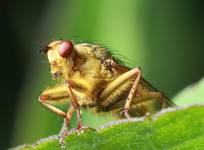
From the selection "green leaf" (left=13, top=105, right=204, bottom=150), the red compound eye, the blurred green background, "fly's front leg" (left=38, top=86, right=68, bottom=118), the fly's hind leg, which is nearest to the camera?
"green leaf" (left=13, top=105, right=204, bottom=150)

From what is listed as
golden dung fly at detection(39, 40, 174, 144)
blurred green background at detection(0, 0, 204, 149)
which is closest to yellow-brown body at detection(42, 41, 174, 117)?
golden dung fly at detection(39, 40, 174, 144)

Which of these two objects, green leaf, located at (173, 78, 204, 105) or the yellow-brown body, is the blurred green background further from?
green leaf, located at (173, 78, 204, 105)

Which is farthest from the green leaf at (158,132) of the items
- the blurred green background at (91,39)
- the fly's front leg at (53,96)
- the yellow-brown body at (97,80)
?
the blurred green background at (91,39)

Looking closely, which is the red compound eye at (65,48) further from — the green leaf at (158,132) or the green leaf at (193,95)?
the green leaf at (158,132)

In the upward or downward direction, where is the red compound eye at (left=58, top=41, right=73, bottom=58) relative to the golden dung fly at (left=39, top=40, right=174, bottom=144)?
upward

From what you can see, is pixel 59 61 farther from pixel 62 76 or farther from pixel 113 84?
pixel 113 84
